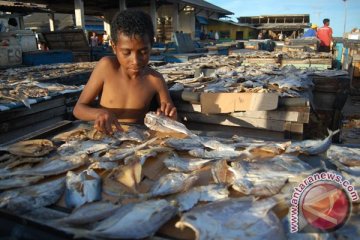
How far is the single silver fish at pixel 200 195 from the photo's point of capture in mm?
1254

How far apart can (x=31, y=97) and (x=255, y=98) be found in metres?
3.09

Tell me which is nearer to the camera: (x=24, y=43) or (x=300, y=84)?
(x=300, y=84)

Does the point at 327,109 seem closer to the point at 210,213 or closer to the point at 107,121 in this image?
the point at 107,121

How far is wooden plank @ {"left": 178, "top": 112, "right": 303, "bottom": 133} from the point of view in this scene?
3.13 meters

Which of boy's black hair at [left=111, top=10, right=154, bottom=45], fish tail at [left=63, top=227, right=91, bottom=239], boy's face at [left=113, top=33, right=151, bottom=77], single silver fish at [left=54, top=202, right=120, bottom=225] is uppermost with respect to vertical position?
boy's black hair at [left=111, top=10, right=154, bottom=45]

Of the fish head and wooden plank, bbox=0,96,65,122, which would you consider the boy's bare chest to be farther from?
wooden plank, bbox=0,96,65,122

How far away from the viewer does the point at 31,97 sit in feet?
13.2

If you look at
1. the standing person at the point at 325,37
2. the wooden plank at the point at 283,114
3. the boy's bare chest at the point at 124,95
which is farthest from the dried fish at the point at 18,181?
the standing person at the point at 325,37

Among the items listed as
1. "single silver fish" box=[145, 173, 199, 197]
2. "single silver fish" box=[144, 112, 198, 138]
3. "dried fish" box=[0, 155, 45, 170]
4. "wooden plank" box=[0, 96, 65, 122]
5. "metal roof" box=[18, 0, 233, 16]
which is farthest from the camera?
"metal roof" box=[18, 0, 233, 16]

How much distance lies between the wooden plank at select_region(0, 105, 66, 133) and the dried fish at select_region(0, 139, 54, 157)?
2.03m

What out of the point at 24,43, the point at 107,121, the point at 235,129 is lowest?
the point at 235,129

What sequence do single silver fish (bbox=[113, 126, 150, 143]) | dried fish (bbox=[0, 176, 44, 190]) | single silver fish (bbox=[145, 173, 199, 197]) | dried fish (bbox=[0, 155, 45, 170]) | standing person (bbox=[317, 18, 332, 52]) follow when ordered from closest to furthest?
single silver fish (bbox=[145, 173, 199, 197]), dried fish (bbox=[0, 176, 44, 190]), dried fish (bbox=[0, 155, 45, 170]), single silver fish (bbox=[113, 126, 150, 143]), standing person (bbox=[317, 18, 332, 52])

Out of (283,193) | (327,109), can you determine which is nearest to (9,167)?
(283,193)

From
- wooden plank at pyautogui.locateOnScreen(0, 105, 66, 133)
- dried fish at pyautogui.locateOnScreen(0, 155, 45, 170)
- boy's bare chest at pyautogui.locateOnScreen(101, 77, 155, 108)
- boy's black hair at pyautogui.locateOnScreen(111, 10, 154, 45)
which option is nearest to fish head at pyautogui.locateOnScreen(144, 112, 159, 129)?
boy's bare chest at pyautogui.locateOnScreen(101, 77, 155, 108)
